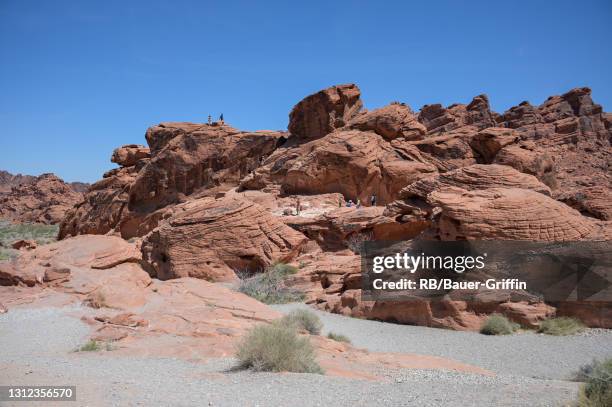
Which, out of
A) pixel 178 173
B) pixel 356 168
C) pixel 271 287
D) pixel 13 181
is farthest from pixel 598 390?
pixel 13 181

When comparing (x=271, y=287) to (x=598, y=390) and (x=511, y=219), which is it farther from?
(x=598, y=390)

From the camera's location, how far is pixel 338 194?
30.2 m

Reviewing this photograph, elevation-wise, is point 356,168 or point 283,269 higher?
point 356,168

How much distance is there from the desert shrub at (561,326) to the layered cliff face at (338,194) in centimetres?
32

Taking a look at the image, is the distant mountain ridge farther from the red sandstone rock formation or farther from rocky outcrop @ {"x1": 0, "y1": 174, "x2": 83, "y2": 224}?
the red sandstone rock formation

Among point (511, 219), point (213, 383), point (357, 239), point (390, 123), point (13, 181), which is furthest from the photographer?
point (13, 181)

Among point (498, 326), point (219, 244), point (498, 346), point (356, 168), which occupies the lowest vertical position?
point (498, 346)

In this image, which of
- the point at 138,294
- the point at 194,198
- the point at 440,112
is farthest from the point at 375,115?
the point at 440,112

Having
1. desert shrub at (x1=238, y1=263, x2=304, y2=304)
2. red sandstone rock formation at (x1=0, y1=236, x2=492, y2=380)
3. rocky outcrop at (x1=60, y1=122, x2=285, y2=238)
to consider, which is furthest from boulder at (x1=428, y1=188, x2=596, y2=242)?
rocky outcrop at (x1=60, y1=122, x2=285, y2=238)

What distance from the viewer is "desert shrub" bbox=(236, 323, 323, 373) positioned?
6781 millimetres

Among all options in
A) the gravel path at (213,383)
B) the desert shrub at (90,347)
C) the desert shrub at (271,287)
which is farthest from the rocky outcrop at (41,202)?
the gravel path at (213,383)

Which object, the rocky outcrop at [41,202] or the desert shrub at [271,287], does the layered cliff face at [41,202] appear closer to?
the rocky outcrop at [41,202]

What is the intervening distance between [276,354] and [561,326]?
26.4ft

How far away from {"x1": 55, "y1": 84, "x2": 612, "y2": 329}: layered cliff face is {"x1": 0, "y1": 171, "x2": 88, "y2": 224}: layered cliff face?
22.7 m
